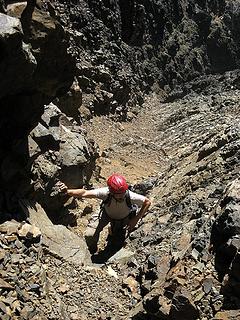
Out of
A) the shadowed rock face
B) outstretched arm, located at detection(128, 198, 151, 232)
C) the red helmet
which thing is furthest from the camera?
outstretched arm, located at detection(128, 198, 151, 232)

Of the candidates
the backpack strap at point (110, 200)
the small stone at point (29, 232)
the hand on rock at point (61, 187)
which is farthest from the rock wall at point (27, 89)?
the backpack strap at point (110, 200)

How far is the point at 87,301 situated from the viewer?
8.31 meters

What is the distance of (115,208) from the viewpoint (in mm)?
10734

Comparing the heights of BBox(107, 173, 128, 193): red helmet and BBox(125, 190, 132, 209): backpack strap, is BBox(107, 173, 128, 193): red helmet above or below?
above

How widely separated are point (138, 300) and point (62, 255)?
1.79 m

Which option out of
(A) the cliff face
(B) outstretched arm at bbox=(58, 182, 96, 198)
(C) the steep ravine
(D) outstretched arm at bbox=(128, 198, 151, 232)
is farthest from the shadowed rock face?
(A) the cliff face

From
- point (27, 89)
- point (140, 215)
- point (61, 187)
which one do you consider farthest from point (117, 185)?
point (27, 89)

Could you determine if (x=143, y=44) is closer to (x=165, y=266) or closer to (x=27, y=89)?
(x=27, y=89)

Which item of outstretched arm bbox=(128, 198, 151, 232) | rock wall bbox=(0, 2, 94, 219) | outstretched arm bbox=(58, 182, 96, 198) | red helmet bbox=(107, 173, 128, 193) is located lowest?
outstretched arm bbox=(128, 198, 151, 232)

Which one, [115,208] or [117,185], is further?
[115,208]

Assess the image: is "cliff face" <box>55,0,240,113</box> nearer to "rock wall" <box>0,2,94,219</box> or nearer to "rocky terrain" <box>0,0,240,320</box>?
"rocky terrain" <box>0,0,240,320</box>

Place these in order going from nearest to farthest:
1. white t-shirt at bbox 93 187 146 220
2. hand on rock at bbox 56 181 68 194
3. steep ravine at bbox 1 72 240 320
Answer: steep ravine at bbox 1 72 240 320
white t-shirt at bbox 93 187 146 220
hand on rock at bbox 56 181 68 194

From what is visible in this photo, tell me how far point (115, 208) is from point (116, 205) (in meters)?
0.11

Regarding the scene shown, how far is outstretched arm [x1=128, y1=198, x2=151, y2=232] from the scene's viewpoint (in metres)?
10.9
